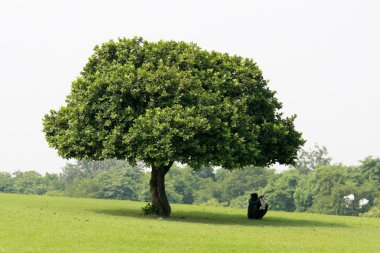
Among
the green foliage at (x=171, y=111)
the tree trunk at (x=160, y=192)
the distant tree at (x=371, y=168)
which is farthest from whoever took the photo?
the distant tree at (x=371, y=168)

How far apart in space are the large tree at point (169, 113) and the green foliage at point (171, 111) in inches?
2.5

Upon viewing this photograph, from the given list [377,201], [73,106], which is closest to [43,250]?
[73,106]

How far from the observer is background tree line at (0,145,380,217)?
381 ft

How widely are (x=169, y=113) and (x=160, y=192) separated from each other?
7675 millimetres

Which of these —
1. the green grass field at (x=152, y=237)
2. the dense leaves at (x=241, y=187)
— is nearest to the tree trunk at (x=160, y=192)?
the green grass field at (x=152, y=237)

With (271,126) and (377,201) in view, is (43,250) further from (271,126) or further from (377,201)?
(377,201)

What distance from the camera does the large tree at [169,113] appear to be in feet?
123

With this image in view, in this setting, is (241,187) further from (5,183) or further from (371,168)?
(5,183)

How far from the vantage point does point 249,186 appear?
144 metres

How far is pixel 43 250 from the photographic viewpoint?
74.2 feet

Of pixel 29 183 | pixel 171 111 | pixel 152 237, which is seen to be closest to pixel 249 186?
pixel 29 183

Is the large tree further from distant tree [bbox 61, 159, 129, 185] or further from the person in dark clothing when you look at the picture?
distant tree [bbox 61, 159, 129, 185]

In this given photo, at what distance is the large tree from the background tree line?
67766mm

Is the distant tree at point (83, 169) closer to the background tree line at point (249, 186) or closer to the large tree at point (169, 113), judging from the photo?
the background tree line at point (249, 186)
